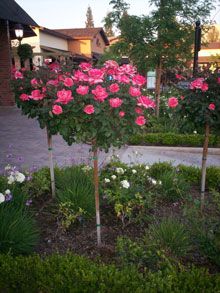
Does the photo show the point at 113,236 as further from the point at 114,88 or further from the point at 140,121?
the point at 114,88

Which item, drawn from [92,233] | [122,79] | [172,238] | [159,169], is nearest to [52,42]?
[159,169]

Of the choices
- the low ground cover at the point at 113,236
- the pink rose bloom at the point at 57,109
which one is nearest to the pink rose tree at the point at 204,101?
the low ground cover at the point at 113,236

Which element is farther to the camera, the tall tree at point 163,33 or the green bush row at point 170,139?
the tall tree at point 163,33

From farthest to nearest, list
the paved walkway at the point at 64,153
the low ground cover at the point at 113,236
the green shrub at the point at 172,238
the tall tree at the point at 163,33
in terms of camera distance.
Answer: the tall tree at the point at 163,33
the paved walkway at the point at 64,153
the green shrub at the point at 172,238
the low ground cover at the point at 113,236

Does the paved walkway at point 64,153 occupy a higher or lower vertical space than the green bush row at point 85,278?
lower

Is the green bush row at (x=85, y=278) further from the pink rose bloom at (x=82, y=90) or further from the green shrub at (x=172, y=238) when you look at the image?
the pink rose bloom at (x=82, y=90)

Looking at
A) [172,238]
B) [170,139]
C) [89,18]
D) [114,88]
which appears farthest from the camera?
[89,18]

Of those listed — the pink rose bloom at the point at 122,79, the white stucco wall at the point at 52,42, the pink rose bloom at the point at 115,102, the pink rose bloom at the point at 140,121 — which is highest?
the white stucco wall at the point at 52,42

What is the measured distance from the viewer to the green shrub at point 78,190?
379cm

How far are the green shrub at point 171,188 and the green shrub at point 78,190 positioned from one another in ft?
3.41

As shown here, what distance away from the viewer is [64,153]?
774cm

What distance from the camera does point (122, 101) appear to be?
262 cm

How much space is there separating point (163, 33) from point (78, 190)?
6.79 m

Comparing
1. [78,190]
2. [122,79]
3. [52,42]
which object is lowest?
[78,190]
